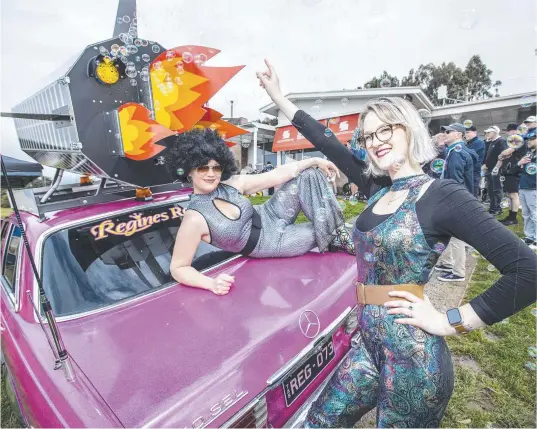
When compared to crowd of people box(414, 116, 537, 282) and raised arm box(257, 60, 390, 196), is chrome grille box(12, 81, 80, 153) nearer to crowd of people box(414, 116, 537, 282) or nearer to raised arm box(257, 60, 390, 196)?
raised arm box(257, 60, 390, 196)

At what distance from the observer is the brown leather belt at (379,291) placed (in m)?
1.17

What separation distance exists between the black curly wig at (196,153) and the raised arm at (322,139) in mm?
624

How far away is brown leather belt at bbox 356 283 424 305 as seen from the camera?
1168 millimetres

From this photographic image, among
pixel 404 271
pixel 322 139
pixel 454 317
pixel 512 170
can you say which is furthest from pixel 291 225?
pixel 512 170

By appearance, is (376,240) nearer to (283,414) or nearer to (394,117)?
(394,117)

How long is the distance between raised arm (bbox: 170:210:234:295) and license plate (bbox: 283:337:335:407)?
0.68 m

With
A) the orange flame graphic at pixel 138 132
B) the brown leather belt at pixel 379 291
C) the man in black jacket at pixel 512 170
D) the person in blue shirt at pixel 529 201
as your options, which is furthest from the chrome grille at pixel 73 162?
the man in black jacket at pixel 512 170

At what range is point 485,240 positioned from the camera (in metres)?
1.01

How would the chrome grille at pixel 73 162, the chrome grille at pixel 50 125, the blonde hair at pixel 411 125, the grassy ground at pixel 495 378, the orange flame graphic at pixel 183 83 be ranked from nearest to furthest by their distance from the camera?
1. the blonde hair at pixel 411 125
2. the grassy ground at pixel 495 378
3. the chrome grille at pixel 50 125
4. the chrome grille at pixel 73 162
5. the orange flame graphic at pixel 183 83

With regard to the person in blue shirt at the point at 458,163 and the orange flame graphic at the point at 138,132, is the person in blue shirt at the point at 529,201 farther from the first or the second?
the orange flame graphic at the point at 138,132

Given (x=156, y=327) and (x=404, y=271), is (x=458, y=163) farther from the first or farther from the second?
(x=156, y=327)

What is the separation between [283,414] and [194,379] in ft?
1.67

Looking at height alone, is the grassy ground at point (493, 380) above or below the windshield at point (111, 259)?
below

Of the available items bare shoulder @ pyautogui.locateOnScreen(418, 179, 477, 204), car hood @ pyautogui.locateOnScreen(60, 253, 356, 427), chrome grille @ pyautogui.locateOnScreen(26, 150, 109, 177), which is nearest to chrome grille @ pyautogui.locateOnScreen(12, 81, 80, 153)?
chrome grille @ pyautogui.locateOnScreen(26, 150, 109, 177)
